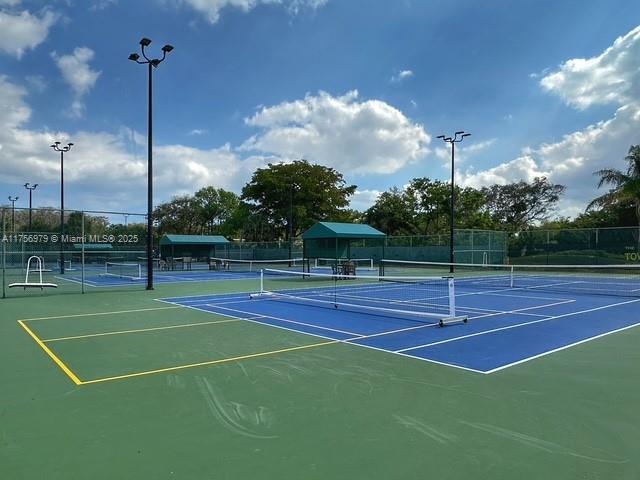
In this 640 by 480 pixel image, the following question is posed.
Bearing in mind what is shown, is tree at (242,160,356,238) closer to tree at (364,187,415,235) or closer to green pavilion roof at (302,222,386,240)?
tree at (364,187,415,235)

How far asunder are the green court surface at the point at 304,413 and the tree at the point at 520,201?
189ft

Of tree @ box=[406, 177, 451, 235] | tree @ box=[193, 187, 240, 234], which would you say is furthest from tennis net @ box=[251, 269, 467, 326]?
tree @ box=[193, 187, 240, 234]

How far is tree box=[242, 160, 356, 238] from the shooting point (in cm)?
5741

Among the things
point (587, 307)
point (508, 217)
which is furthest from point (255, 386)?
point (508, 217)

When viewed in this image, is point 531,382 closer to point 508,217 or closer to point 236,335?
point 236,335

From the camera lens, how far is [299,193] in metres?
57.5

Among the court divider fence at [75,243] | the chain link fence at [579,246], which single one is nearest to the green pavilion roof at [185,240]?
the court divider fence at [75,243]

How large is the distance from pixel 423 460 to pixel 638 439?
205 cm

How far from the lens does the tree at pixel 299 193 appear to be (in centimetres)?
5741

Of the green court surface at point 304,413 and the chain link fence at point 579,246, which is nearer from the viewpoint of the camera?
the green court surface at point 304,413

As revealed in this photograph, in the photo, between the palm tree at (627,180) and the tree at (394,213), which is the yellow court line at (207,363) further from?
the tree at (394,213)

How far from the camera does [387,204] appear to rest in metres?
59.6

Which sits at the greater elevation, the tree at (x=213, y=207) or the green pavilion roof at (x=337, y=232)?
the tree at (x=213, y=207)

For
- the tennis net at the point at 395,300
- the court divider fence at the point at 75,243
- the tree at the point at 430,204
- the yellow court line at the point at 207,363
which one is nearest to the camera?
the yellow court line at the point at 207,363
